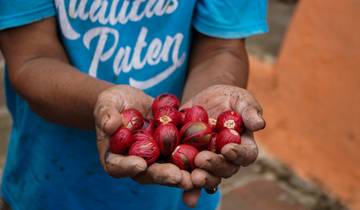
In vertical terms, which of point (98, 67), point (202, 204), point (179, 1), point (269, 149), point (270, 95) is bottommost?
point (269, 149)

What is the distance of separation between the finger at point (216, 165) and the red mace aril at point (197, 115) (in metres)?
0.15

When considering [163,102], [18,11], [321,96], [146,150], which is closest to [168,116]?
[163,102]

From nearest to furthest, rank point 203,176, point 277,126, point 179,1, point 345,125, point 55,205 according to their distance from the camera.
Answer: point 203,176 < point 179,1 < point 55,205 < point 345,125 < point 277,126

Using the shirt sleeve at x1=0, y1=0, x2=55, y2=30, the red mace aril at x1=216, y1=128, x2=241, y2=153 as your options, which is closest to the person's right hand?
the red mace aril at x1=216, y1=128, x2=241, y2=153

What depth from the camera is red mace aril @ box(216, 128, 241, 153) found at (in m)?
1.21

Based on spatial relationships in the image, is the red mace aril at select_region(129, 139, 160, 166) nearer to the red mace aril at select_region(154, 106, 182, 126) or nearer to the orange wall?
the red mace aril at select_region(154, 106, 182, 126)

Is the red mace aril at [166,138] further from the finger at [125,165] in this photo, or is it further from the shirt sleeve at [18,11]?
the shirt sleeve at [18,11]

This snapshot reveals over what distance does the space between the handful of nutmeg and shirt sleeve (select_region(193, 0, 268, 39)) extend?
9.2 inches

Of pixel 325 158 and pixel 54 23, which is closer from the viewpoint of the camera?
pixel 54 23

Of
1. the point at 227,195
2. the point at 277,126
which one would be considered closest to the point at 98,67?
the point at 227,195

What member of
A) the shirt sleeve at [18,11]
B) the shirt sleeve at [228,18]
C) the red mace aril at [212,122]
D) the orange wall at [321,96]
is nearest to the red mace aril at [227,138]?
the red mace aril at [212,122]

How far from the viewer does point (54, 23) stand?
1.43 m

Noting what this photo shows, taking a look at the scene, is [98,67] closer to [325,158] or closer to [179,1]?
[179,1]

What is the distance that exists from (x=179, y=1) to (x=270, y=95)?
1868mm
